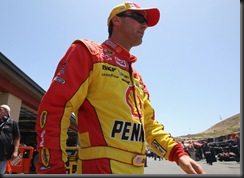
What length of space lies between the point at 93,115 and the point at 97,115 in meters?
0.03

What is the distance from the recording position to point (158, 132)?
2.05m

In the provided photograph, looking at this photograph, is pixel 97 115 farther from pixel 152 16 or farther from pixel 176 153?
pixel 152 16

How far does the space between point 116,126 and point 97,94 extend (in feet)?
0.82

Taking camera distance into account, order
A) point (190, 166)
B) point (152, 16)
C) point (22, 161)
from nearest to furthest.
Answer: point (190, 166), point (152, 16), point (22, 161)

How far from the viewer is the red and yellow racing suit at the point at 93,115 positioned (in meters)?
1.25

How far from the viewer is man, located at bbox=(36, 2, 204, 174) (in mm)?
1264

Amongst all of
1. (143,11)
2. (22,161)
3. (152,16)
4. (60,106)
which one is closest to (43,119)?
(60,106)

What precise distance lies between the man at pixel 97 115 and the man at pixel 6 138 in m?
3.66

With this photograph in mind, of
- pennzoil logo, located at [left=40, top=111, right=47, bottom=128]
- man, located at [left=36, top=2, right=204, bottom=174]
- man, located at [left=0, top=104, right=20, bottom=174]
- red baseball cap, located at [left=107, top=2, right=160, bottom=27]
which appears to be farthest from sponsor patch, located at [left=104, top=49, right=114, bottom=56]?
man, located at [left=0, top=104, right=20, bottom=174]

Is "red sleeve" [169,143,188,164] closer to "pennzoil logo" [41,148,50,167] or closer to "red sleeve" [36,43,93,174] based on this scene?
"red sleeve" [36,43,93,174]

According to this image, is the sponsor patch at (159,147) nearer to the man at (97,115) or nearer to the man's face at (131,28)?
the man at (97,115)

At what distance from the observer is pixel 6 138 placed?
4.61 m

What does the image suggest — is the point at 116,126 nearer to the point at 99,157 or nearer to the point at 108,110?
the point at 108,110

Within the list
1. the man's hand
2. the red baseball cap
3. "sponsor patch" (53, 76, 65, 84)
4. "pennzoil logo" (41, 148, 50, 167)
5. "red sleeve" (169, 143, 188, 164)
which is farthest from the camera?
the red baseball cap
